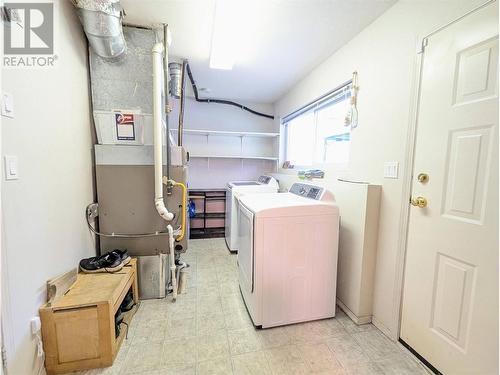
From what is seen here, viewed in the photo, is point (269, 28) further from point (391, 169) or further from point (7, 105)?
point (7, 105)

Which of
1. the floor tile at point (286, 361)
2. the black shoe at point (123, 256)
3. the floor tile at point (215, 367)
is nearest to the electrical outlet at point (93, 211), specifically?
the black shoe at point (123, 256)

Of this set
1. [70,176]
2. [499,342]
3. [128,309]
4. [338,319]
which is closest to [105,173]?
[70,176]

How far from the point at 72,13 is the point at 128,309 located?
2283 mm

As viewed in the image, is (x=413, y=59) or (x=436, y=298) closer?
(x=436, y=298)

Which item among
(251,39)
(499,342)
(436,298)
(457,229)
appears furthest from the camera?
(251,39)

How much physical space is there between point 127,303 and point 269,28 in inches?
101

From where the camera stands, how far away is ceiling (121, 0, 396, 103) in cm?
165

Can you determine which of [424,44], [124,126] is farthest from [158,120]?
[424,44]

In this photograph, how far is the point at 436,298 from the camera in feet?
4.41

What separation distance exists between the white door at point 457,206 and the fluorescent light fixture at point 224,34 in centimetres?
130

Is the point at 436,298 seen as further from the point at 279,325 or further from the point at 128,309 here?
the point at 128,309

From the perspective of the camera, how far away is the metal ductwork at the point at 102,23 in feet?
4.79

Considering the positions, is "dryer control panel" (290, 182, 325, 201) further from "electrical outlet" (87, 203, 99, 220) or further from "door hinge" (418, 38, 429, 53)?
"electrical outlet" (87, 203, 99, 220)

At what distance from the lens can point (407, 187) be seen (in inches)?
59.2
